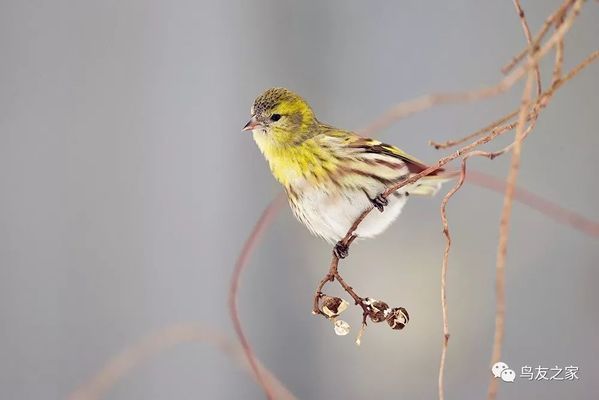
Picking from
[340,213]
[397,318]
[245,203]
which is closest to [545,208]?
[397,318]

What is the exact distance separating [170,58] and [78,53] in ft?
0.65

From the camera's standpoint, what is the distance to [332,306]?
1.49 ft

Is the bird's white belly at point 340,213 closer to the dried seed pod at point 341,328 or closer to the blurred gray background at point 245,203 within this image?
the dried seed pod at point 341,328

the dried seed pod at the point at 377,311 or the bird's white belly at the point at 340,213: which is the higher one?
the bird's white belly at the point at 340,213

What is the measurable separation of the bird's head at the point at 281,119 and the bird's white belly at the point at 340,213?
58mm

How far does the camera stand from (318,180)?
67cm

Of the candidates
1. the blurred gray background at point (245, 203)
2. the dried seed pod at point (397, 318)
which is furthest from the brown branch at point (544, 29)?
the blurred gray background at point (245, 203)

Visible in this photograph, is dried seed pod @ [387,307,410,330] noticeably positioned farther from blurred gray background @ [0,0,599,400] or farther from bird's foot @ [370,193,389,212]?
blurred gray background @ [0,0,599,400]

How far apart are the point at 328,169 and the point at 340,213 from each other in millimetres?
63

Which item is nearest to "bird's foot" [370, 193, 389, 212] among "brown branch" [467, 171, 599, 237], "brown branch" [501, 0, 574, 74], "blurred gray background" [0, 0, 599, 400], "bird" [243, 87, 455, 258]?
"bird" [243, 87, 455, 258]

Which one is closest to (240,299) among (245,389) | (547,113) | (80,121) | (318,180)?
(245,389)

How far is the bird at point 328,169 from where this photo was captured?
0.61m

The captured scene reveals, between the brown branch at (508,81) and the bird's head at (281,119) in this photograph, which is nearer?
the brown branch at (508,81)

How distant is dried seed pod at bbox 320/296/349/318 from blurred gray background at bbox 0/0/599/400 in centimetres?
86
